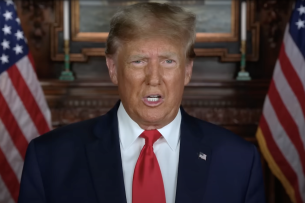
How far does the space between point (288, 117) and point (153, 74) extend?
186 centimetres

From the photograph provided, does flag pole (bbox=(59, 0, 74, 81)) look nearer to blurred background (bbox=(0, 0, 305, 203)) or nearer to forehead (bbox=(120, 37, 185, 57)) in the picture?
blurred background (bbox=(0, 0, 305, 203))

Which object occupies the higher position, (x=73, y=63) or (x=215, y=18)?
(x=215, y=18)

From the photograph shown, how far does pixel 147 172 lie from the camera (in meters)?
1.68

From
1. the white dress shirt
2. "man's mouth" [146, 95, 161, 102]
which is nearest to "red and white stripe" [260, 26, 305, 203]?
the white dress shirt

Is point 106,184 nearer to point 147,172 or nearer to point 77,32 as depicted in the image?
point 147,172

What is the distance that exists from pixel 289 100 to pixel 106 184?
1.96 meters

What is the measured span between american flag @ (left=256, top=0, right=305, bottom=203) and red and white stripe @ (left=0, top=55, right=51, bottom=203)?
5.49 feet

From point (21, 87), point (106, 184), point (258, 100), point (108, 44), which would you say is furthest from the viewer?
point (258, 100)

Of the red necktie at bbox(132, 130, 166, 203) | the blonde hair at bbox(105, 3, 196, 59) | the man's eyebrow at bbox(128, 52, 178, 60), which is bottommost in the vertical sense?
the red necktie at bbox(132, 130, 166, 203)

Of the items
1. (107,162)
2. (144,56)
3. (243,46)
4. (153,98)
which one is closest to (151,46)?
(144,56)

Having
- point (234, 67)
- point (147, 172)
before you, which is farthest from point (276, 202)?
point (147, 172)

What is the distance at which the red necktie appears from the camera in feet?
5.45

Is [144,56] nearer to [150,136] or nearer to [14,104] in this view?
[150,136]

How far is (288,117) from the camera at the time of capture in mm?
3221
